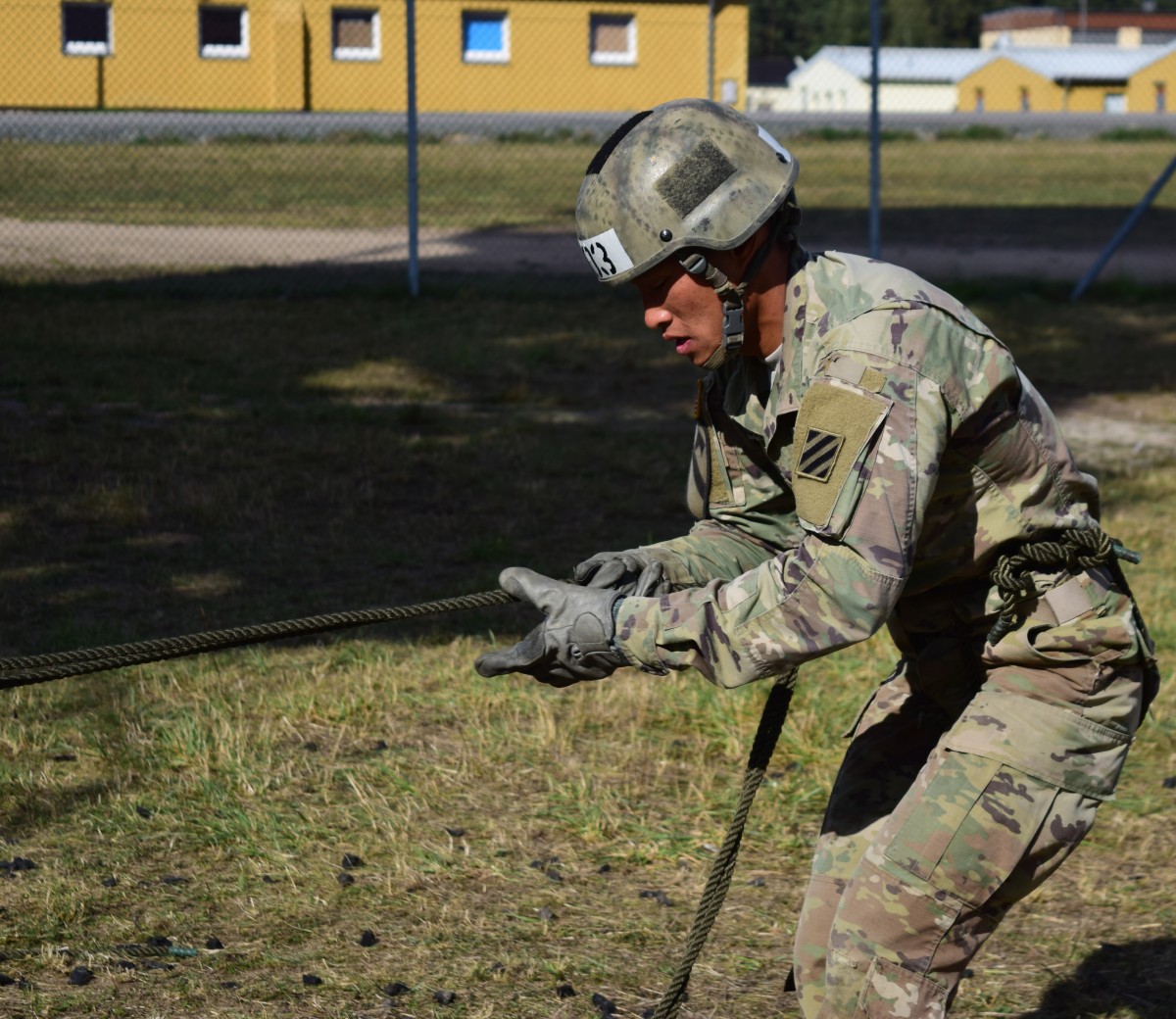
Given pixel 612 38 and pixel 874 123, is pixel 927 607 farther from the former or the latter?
pixel 612 38

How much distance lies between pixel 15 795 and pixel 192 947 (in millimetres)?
968

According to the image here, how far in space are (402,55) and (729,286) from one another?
2681 cm

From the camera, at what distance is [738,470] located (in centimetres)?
289

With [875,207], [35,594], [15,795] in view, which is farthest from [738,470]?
[875,207]

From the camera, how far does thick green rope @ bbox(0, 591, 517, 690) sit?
2662 millimetres

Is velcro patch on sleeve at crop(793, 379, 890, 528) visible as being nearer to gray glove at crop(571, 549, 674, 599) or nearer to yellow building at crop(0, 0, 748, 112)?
gray glove at crop(571, 549, 674, 599)

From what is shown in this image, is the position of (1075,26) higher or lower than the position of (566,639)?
higher

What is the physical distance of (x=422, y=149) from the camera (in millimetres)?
22703

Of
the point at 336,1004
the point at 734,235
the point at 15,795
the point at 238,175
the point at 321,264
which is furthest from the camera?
the point at 238,175

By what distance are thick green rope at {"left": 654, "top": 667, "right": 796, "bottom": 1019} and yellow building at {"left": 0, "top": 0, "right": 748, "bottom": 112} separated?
75.9 feet

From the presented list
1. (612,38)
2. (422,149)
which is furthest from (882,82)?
(422,149)

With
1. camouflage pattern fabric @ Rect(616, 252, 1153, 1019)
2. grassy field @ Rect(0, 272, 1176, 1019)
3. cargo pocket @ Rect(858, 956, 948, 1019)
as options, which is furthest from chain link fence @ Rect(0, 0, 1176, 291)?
cargo pocket @ Rect(858, 956, 948, 1019)

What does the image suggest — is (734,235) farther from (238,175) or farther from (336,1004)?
(238,175)

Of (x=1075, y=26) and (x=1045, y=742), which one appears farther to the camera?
(x=1075, y=26)
